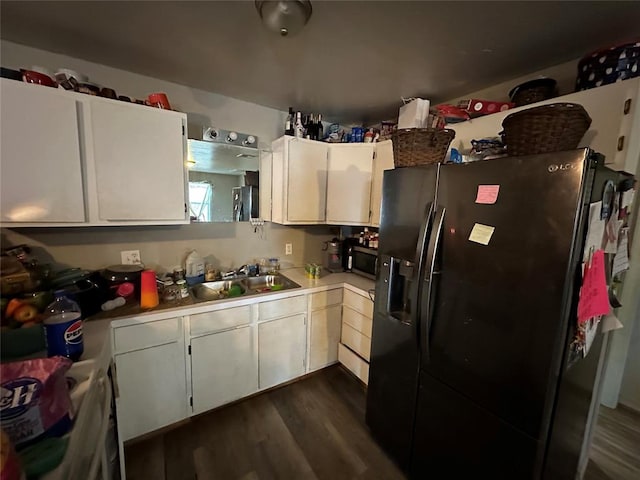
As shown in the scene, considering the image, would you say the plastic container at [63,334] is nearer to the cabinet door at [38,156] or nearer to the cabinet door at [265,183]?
the cabinet door at [38,156]

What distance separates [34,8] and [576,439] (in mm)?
3143

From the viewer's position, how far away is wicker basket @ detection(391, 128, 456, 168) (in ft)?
4.41

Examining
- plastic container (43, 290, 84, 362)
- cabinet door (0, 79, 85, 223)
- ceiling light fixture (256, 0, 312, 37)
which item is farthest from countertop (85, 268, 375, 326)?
ceiling light fixture (256, 0, 312, 37)

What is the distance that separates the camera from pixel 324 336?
A: 2.26 meters

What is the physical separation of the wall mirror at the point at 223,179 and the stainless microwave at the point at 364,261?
100 cm

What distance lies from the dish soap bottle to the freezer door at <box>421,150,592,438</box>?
164 centimetres

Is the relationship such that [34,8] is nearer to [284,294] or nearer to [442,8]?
[442,8]

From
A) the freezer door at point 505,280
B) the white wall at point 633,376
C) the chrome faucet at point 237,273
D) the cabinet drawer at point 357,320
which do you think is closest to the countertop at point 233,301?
the cabinet drawer at point 357,320

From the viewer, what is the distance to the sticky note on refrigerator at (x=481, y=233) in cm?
103

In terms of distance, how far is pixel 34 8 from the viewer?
1.19 meters

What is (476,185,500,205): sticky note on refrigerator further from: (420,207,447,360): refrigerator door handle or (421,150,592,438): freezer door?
(420,207,447,360): refrigerator door handle

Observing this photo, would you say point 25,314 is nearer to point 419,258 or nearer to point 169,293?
point 169,293

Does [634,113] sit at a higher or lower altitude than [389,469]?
higher

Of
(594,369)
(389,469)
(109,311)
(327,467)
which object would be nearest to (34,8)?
(109,311)
